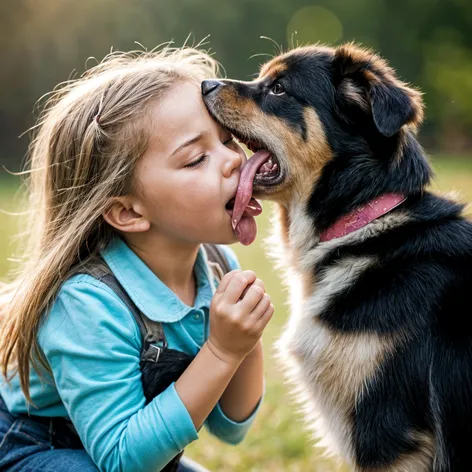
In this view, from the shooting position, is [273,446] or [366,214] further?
[273,446]

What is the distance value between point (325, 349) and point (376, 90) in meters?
1.02

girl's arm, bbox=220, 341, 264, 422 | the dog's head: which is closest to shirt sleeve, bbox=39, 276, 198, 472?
girl's arm, bbox=220, 341, 264, 422

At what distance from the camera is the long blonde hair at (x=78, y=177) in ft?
8.72

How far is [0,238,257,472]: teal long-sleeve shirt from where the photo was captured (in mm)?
2436

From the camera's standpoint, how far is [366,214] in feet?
9.00

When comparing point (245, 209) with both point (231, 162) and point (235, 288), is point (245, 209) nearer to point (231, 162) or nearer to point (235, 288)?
point (231, 162)

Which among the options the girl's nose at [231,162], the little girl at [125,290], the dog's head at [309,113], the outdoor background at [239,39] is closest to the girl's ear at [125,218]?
the little girl at [125,290]

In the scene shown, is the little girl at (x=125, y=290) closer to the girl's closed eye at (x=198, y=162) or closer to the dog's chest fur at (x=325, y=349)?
the girl's closed eye at (x=198, y=162)

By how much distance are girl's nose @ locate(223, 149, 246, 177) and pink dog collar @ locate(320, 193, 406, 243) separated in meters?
0.47

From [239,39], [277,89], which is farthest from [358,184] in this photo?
[239,39]

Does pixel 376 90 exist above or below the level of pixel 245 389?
above

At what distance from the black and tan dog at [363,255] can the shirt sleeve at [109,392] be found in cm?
63

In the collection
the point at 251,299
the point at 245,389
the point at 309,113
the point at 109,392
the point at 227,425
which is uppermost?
the point at 309,113

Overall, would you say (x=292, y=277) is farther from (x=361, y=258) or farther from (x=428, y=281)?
(x=428, y=281)
